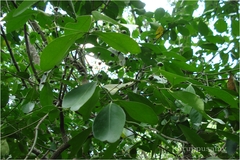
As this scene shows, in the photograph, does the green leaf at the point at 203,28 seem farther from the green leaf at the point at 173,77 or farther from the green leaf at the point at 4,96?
the green leaf at the point at 4,96

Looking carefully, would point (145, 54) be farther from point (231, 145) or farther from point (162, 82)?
point (231, 145)

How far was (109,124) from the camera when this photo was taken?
2.38 feet

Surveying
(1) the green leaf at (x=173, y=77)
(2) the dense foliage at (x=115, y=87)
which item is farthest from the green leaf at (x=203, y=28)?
(1) the green leaf at (x=173, y=77)

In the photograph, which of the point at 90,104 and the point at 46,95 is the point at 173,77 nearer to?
the point at 90,104

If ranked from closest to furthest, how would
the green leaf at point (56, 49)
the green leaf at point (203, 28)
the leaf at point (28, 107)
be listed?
1. the green leaf at point (56, 49)
2. the leaf at point (28, 107)
3. the green leaf at point (203, 28)

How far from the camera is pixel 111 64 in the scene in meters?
1.34

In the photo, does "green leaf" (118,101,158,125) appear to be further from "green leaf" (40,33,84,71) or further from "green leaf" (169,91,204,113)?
"green leaf" (40,33,84,71)

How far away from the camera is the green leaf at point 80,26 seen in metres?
0.67

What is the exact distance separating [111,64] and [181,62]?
360 mm

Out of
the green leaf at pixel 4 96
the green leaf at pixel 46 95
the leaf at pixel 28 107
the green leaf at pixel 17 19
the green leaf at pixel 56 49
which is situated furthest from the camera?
the green leaf at pixel 4 96

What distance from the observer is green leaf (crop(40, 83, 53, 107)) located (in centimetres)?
108

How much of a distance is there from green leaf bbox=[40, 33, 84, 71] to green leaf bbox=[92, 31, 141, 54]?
0.20ft

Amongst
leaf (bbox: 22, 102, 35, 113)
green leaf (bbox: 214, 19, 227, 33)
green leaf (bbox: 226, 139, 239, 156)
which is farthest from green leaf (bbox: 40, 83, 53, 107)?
green leaf (bbox: 214, 19, 227, 33)

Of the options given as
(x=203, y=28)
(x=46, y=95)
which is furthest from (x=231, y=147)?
(x=46, y=95)
